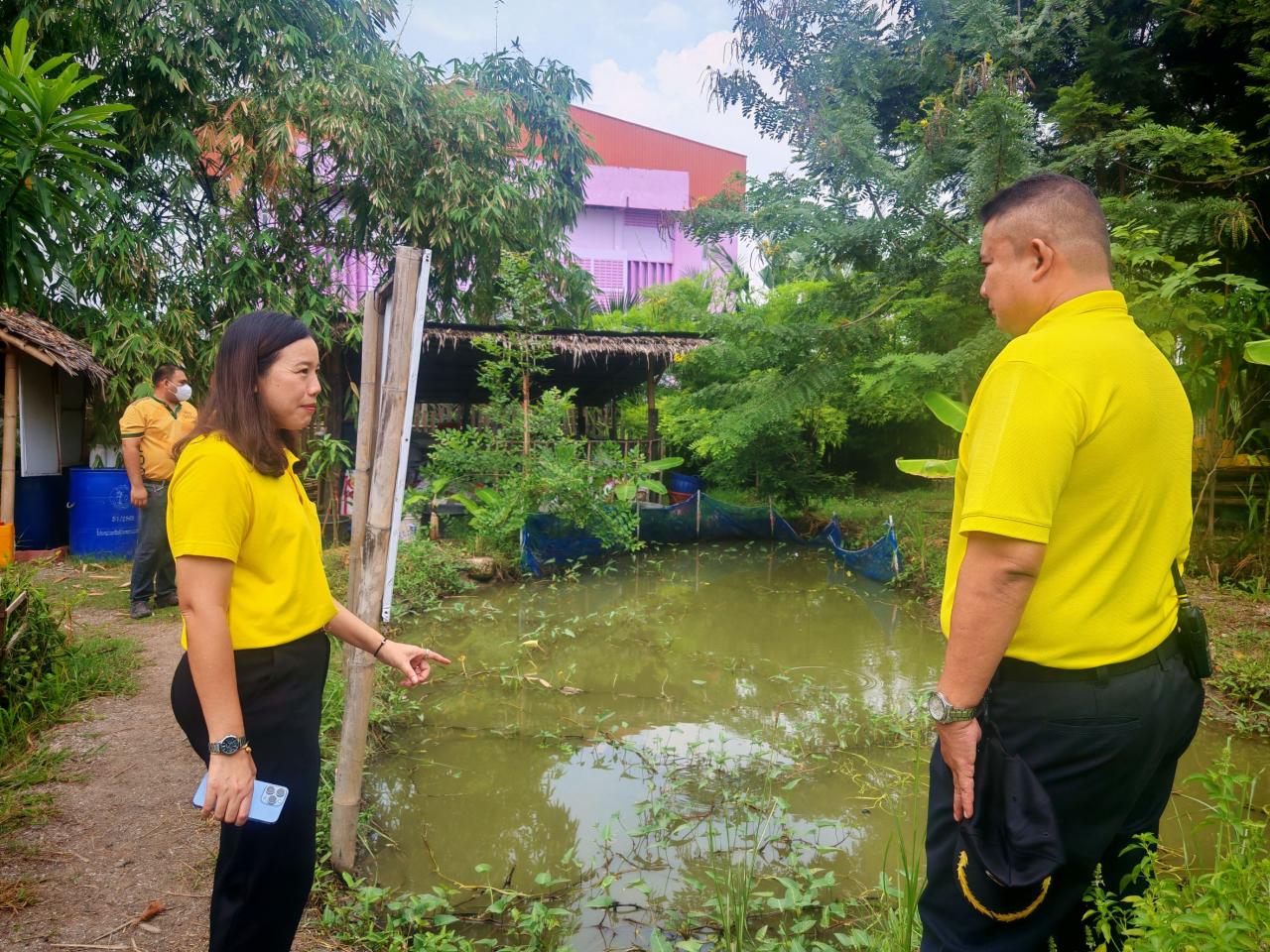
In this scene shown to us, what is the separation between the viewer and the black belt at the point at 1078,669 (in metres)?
1.44

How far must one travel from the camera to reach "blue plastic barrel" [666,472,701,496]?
14.1m

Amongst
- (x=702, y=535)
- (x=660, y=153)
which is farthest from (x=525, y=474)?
(x=660, y=153)

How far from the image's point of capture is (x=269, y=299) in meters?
9.31

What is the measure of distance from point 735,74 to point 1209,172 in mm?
8779

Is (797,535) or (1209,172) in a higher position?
(1209,172)

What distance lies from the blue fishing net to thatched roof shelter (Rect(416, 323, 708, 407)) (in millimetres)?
1907

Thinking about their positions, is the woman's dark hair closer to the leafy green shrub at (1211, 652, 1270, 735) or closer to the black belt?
the black belt

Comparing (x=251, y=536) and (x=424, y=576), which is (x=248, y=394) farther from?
(x=424, y=576)

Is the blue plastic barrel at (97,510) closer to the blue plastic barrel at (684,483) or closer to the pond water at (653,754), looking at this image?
the pond water at (653,754)

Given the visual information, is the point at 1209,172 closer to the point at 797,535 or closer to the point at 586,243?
the point at 797,535

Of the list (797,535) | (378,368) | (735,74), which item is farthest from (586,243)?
(378,368)

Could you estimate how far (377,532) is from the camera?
107 inches

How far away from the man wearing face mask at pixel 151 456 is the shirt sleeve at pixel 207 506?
467cm

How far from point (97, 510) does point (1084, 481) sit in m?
9.03
